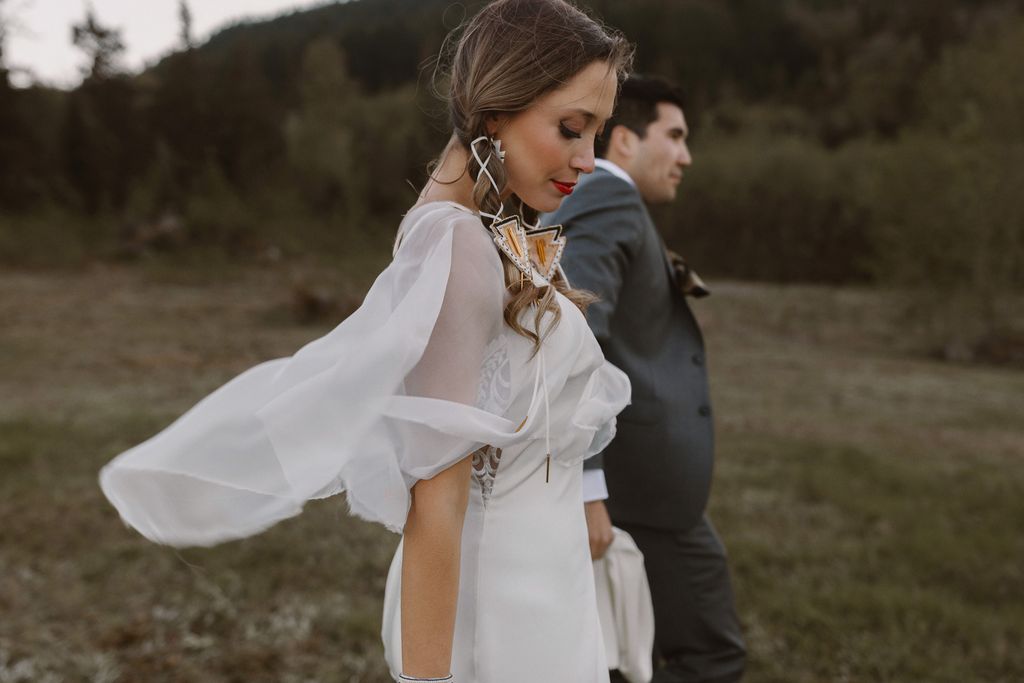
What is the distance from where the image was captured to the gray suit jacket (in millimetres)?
2469

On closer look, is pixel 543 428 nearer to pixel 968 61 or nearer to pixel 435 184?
pixel 435 184

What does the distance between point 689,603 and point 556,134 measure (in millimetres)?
1618

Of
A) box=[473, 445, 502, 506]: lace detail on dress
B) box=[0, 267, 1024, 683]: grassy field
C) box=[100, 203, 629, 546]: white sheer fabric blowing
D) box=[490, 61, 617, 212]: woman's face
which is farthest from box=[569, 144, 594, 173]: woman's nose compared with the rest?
box=[0, 267, 1024, 683]: grassy field

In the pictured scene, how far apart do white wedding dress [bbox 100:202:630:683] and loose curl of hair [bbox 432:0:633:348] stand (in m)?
0.05

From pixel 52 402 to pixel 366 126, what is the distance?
86.8ft

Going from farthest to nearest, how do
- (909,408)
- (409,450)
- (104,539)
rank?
(909,408) → (104,539) → (409,450)

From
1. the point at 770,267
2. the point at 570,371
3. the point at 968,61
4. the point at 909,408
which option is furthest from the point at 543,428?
the point at 770,267

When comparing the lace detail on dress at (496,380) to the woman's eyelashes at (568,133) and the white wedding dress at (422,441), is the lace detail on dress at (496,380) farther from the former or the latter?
the woman's eyelashes at (568,133)

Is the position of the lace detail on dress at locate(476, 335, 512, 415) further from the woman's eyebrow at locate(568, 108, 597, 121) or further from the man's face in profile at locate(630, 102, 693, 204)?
the man's face in profile at locate(630, 102, 693, 204)

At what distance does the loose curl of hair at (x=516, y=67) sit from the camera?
5.09 feet

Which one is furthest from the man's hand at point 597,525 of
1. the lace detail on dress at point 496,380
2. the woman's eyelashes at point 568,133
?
the woman's eyelashes at point 568,133

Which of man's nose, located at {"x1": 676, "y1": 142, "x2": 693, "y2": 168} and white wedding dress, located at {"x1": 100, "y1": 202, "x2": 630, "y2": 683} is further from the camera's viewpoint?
man's nose, located at {"x1": 676, "y1": 142, "x2": 693, "y2": 168}

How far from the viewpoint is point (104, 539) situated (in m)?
5.32

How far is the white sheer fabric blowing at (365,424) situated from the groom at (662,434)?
3.10 ft
